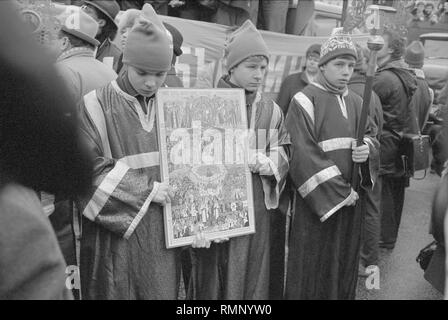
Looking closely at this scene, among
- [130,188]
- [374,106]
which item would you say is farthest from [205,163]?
[374,106]

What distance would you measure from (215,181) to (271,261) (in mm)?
851

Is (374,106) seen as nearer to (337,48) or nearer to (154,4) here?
(337,48)

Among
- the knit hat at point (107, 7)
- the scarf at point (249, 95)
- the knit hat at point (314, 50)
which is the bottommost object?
the scarf at point (249, 95)

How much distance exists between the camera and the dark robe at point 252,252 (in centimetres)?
299

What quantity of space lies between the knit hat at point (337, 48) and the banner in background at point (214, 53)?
2.05m

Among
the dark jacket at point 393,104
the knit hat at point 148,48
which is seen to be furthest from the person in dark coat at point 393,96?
the knit hat at point 148,48

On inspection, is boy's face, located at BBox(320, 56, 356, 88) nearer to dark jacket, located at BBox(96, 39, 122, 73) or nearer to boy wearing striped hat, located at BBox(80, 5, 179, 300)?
boy wearing striped hat, located at BBox(80, 5, 179, 300)

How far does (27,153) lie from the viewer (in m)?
1.22

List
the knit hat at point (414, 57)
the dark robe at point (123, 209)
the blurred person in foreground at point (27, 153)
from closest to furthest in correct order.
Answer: the blurred person in foreground at point (27, 153) < the dark robe at point (123, 209) < the knit hat at point (414, 57)

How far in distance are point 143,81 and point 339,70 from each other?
1373 mm

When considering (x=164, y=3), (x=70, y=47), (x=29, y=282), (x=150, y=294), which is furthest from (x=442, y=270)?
(x=164, y=3)

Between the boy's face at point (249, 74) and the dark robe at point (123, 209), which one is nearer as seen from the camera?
the dark robe at point (123, 209)

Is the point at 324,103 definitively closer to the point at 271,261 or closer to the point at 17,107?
the point at 271,261

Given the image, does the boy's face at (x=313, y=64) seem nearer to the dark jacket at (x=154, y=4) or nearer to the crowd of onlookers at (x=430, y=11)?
the dark jacket at (x=154, y=4)
